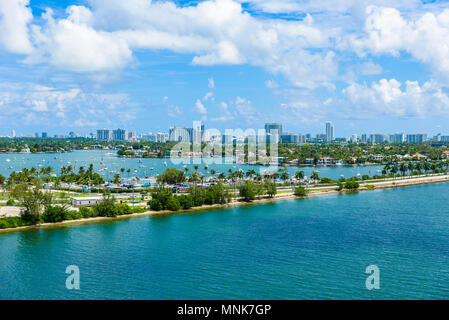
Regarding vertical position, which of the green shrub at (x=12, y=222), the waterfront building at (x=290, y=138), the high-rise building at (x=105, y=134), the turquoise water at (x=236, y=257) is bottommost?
the turquoise water at (x=236, y=257)

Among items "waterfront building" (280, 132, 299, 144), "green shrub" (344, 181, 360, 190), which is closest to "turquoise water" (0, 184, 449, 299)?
"green shrub" (344, 181, 360, 190)

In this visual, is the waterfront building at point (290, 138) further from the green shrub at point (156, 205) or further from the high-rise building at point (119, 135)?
the green shrub at point (156, 205)

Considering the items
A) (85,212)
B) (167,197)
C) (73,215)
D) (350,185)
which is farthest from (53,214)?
(350,185)

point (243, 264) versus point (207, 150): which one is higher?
point (207, 150)

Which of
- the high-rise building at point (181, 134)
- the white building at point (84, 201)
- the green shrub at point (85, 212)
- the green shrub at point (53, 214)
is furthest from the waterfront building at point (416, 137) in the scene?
the green shrub at point (53, 214)

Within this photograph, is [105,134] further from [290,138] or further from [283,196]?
[283,196]

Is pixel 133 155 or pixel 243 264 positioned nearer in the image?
pixel 243 264
